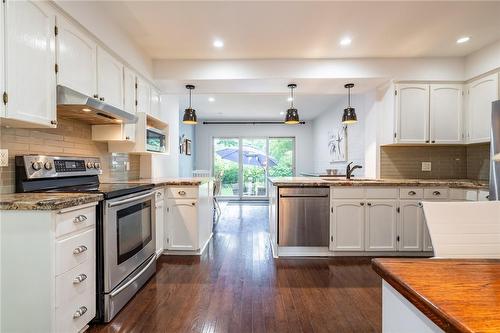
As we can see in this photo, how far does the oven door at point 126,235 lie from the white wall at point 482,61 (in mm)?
4066

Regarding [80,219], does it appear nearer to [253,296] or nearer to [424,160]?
[253,296]

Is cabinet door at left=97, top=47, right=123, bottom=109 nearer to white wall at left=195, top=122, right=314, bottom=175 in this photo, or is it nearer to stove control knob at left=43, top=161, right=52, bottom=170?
stove control knob at left=43, top=161, right=52, bottom=170

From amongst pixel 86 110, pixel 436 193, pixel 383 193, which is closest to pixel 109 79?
pixel 86 110

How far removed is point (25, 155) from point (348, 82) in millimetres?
3467

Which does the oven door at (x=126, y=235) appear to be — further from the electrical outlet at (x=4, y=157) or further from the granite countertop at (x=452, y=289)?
the granite countertop at (x=452, y=289)

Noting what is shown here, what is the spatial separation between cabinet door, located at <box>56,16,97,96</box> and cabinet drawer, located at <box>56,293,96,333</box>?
4.95 feet

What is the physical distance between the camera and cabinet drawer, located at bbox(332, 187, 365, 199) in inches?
120

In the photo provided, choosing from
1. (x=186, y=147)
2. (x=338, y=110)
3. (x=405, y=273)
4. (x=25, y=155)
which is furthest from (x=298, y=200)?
(x=186, y=147)

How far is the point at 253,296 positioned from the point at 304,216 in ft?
3.98

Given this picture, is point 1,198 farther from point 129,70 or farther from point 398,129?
point 398,129

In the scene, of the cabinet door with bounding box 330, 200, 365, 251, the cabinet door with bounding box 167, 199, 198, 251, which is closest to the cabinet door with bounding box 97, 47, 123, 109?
the cabinet door with bounding box 167, 199, 198, 251

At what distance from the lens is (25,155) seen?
1.77m

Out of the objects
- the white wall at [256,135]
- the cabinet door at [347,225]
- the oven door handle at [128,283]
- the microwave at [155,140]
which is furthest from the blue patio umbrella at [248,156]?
the oven door handle at [128,283]

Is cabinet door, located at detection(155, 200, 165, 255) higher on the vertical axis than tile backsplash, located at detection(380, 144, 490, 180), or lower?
lower
